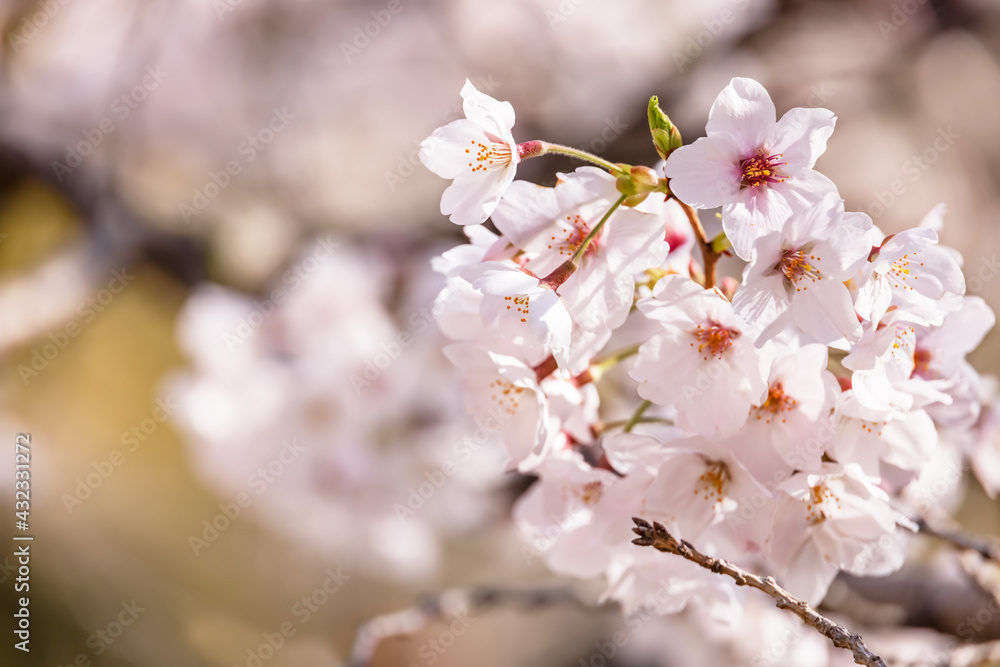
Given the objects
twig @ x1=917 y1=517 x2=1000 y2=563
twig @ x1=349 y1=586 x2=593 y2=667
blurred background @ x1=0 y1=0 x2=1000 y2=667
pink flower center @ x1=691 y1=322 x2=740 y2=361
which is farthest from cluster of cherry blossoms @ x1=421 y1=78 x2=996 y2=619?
blurred background @ x1=0 y1=0 x2=1000 y2=667

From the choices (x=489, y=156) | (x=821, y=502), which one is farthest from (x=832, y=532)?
(x=489, y=156)

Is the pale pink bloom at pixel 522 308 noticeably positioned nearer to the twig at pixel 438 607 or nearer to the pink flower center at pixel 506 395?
the pink flower center at pixel 506 395

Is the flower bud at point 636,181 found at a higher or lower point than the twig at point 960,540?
higher

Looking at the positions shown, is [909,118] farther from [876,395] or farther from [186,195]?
[186,195]

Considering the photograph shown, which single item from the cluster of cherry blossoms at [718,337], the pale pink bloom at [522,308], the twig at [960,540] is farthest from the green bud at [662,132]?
the twig at [960,540]

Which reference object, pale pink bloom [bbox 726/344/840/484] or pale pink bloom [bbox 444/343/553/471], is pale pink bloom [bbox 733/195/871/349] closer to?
pale pink bloom [bbox 726/344/840/484]

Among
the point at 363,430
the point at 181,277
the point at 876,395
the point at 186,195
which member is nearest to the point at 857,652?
the point at 876,395
